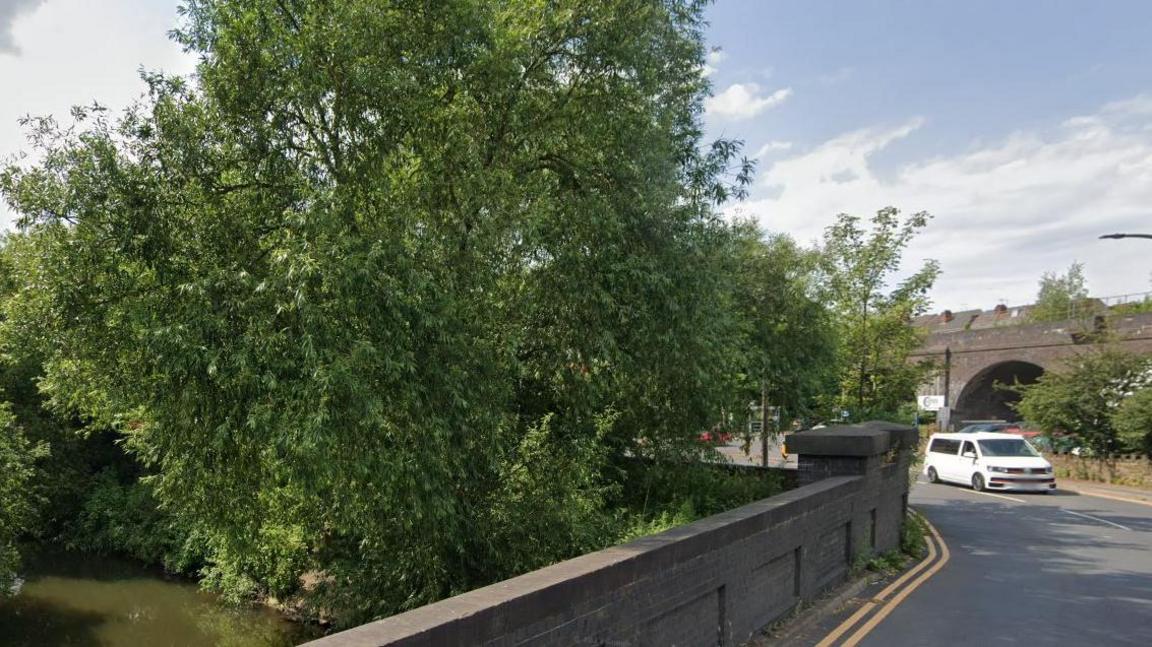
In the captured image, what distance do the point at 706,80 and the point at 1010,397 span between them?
5355 cm

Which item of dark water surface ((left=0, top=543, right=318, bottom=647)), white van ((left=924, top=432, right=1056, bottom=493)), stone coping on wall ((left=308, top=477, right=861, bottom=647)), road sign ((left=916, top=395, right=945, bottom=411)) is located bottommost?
dark water surface ((left=0, top=543, right=318, bottom=647))

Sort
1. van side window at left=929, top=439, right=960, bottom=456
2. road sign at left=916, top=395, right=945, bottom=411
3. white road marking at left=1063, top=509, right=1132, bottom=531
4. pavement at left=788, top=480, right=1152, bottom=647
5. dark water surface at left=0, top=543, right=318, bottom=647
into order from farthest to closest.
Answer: road sign at left=916, top=395, right=945, bottom=411
van side window at left=929, top=439, right=960, bottom=456
white road marking at left=1063, top=509, right=1132, bottom=531
dark water surface at left=0, top=543, right=318, bottom=647
pavement at left=788, top=480, right=1152, bottom=647

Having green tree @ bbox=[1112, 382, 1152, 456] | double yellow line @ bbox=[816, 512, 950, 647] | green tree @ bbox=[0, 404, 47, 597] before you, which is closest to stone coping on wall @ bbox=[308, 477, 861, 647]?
double yellow line @ bbox=[816, 512, 950, 647]

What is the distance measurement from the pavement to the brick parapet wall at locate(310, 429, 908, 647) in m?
0.59

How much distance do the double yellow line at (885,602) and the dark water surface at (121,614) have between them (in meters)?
10.3

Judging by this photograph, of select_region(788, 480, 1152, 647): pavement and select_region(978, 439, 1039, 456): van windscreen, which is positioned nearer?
select_region(788, 480, 1152, 647): pavement

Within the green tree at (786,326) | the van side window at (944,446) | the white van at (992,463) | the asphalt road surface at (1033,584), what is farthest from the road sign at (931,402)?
the green tree at (786,326)

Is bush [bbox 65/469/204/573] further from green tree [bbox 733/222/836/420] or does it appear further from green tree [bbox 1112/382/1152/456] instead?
green tree [bbox 1112/382/1152/456]

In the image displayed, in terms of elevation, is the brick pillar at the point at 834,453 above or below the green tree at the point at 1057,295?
below

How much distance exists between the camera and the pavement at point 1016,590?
780 centimetres

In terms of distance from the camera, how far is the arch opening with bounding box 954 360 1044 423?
50062 mm

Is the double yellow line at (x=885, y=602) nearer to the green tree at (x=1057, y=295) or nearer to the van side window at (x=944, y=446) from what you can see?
the van side window at (x=944, y=446)

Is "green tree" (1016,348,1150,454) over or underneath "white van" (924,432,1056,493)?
over

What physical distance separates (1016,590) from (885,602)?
7.98 ft
